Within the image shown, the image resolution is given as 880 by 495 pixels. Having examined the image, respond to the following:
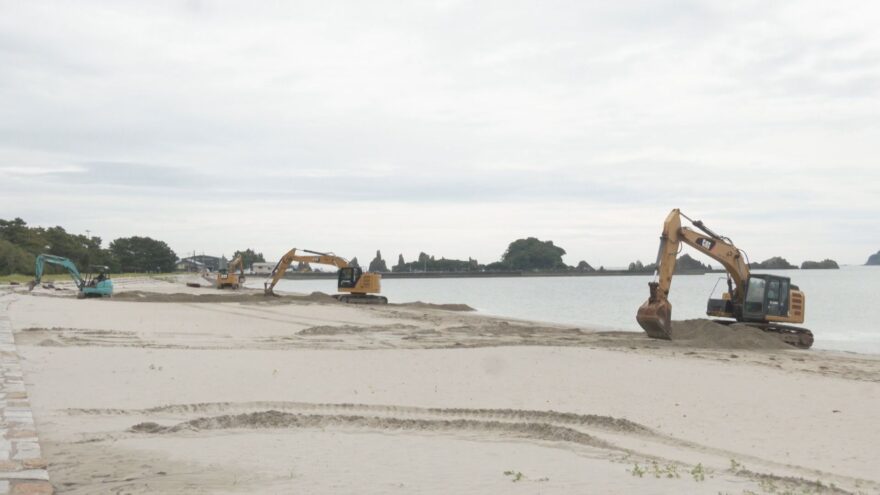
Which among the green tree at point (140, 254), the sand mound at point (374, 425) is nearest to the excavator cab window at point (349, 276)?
the sand mound at point (374, 425)

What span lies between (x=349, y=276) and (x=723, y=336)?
24.0 meters

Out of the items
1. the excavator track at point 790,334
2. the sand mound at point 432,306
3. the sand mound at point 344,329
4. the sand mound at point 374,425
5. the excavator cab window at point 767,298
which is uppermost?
the excavator cab window at point 767,298

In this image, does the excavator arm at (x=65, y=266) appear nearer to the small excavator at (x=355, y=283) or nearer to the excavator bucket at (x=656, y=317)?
the small excavator at (x=355, y=283)

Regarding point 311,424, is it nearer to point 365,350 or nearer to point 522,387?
point 522,387

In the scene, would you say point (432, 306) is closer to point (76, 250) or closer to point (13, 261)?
point (13, 261)

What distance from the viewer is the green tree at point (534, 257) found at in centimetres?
19562

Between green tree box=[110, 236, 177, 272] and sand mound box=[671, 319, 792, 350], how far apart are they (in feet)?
457

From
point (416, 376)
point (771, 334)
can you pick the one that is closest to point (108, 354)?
point (416, 376)

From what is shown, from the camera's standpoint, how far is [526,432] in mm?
8539

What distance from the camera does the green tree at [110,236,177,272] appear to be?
15350 cm

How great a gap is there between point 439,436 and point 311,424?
142 cm

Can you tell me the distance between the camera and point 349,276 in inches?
1694

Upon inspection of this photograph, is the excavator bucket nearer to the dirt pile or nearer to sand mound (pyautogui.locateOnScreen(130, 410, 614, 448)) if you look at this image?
sand mound (pyautogui.locateOnScreen(130, 410, 614, 448))

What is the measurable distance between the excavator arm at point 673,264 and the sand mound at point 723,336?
830 millimetres
